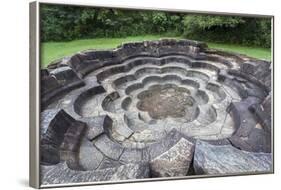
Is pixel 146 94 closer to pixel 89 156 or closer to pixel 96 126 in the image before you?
pixel 96 126

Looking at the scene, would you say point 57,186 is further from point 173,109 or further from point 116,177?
point 173,109

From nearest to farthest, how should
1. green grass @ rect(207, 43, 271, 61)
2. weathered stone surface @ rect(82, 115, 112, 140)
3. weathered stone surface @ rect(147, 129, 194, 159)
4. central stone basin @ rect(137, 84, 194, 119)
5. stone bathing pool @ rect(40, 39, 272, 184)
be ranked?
stone bathing pool @ rect(40, 39, 272, 184), weathered stone surface @ rect(82, 115, 112, 140), weathered stone surface @ rect(147, 129, 194, 159), central stone basin @ rect(137, 84, 194, 119), green grass @ rect(207, 43, 271, 61)

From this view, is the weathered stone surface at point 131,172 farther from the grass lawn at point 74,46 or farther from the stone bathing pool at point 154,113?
the grass lawn at point 74,46

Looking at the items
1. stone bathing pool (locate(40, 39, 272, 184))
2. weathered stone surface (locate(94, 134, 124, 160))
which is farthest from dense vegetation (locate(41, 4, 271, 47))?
weathered stone surface (locate(94, 134, 124, 160))

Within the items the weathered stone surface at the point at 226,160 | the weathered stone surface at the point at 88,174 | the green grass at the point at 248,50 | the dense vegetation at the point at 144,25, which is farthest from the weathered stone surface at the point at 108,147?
the green grass at the point at 248,50

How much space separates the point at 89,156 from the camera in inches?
194

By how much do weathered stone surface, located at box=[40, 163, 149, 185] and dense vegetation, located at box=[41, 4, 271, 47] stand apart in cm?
115

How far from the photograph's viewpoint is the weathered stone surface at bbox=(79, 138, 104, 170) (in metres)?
4.92

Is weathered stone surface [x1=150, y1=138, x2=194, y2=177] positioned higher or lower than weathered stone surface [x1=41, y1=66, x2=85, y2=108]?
lower

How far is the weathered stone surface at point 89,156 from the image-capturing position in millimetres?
4918

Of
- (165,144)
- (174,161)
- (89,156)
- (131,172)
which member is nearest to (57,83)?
(89,156)

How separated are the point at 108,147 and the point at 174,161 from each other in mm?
663

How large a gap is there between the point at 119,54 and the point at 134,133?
76cm

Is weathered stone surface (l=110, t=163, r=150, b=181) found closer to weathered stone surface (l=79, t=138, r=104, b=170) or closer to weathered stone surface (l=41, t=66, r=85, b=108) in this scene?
weathered stone surface (l=79, t=138, r=104, b=170)
